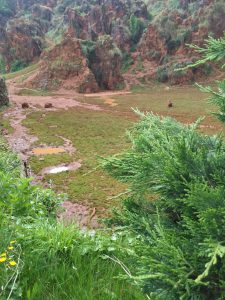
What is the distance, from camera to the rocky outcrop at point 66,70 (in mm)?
60500

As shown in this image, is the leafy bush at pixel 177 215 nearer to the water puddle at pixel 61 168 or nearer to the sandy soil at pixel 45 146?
the sandy soil at pixel 45 146

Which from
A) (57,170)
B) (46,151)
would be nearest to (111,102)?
(46,151)

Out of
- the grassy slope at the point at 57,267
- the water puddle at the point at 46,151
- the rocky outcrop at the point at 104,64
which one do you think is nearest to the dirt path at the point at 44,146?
the water puddle at the point at 46,151

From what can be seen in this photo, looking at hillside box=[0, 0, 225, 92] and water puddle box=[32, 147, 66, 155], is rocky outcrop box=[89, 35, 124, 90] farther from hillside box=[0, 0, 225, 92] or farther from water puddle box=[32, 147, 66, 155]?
water puddle box=[32, 147, 66, 155]

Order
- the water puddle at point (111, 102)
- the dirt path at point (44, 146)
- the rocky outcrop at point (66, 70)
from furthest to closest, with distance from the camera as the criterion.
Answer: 1. the rocky outcrop at point (66, 70)
2. the water puddle at point (111, 102)
3. the dirt path at point (44, 146)

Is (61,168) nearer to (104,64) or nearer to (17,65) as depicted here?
(104,64)

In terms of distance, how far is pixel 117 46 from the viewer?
74.3 metres

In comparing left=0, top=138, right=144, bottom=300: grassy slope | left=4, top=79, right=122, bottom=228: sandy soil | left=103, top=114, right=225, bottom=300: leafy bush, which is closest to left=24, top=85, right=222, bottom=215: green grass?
left=4, top=79, right=122, bottom=228: sandy soil

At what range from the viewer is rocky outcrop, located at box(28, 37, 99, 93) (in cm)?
6050

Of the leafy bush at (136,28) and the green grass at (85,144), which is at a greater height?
the leafy bush at (136,28)

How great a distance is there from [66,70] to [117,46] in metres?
17.1

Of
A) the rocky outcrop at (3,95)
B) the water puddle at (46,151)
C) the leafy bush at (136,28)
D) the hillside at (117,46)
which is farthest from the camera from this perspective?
the leafy bush at (136,28)

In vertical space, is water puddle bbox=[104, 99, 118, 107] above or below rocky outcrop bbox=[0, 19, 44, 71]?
below

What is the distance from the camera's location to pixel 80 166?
20250 millimetres
